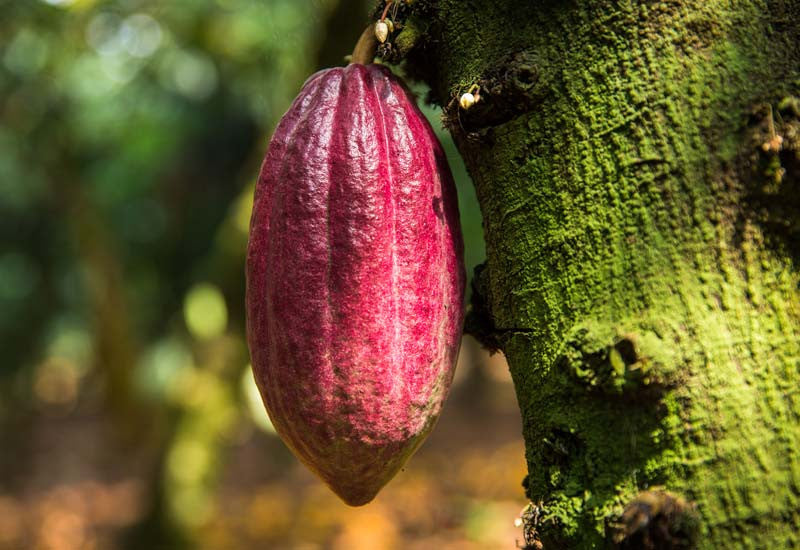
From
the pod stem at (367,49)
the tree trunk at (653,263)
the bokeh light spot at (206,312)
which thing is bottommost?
the tree trunk at (653,263)

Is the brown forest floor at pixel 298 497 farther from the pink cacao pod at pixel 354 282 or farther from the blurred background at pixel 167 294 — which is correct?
the pink cacao pod at pixel 354 282

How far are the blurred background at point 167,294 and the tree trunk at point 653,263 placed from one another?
35 cm

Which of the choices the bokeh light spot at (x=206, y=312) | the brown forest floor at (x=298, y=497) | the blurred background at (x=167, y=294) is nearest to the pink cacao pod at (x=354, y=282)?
the blurred background at (x=167, y=294)

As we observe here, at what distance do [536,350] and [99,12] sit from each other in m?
4.41

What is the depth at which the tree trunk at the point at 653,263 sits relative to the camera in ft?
2.54

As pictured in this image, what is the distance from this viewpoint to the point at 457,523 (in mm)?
5465

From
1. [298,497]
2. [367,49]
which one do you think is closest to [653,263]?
[367,49]

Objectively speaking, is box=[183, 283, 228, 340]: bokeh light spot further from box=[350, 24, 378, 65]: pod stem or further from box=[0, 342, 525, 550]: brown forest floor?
box=[350, 24, 378, 65]: pod stem

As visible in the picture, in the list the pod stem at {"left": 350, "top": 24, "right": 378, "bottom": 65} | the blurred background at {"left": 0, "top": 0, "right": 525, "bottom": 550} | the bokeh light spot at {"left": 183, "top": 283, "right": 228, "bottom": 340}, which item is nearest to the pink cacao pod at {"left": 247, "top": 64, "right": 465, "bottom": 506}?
the pod stem at {"left": 350, "top": 24, "right": 378, "bottom": 65}

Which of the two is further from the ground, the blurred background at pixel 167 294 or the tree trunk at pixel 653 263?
the blurred background at pixel 167 294

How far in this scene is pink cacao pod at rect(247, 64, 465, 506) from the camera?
0.98 m

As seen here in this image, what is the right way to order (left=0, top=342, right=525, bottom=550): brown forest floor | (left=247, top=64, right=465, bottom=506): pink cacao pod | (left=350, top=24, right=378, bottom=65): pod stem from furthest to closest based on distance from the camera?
1. (left=0, top=342, right=525, bottom=550): brown forest floor
2. (left=350, top=24, right=378, bottom=65): pod stem
3. (left=247, top=64, right=465, bottom=506): pink cacao pod

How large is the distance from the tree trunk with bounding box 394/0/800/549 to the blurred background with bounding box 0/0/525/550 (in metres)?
0.35

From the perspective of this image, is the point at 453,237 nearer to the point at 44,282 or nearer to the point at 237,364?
the point at 237,364
